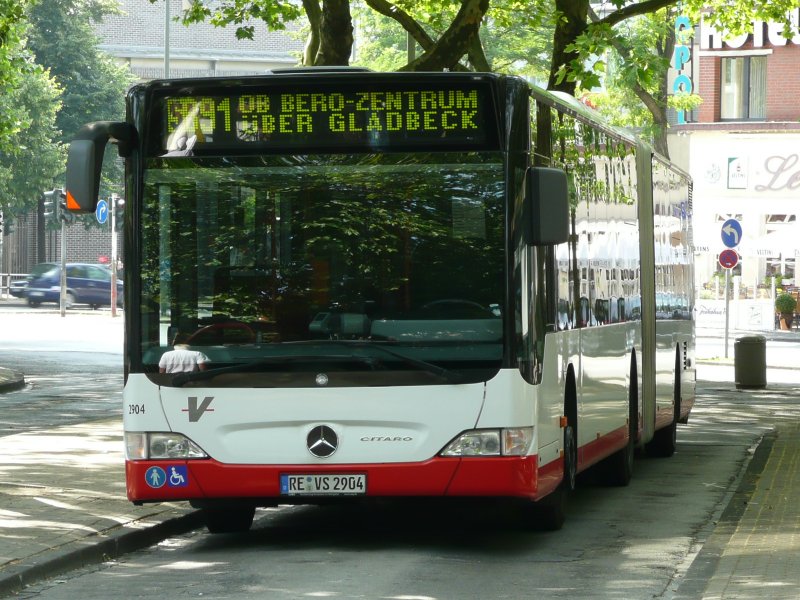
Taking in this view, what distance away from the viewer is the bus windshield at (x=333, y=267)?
9555mm

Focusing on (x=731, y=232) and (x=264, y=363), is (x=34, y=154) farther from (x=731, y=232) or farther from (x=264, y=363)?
(x=264, y=363)

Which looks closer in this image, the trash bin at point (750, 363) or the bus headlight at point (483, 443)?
the bus headlight at point (483, 443)

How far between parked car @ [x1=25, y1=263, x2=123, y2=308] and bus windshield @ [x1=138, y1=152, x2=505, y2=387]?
47.0 m

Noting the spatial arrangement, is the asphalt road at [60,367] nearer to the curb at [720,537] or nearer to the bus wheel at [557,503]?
the curb at [720,537]

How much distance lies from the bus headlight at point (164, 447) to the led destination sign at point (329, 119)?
159 cm

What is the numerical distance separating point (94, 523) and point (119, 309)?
148ft

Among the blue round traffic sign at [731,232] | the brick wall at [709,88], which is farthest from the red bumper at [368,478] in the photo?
the brick wall at [709,88]

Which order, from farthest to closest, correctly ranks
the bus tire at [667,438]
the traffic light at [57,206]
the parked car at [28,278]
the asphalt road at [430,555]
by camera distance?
the parked car at [28,278], the traffic light at [57,206], the bus tire at [667,438], the asphalt road at [430,555]

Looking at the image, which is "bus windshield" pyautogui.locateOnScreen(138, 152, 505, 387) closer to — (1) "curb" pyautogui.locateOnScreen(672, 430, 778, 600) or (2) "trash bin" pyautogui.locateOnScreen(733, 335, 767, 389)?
(1) "curb" pyautogui.locateOnScreen(672, 430, 778, 600)

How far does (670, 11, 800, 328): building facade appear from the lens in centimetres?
5259

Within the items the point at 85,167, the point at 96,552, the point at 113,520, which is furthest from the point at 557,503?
the point at 85,167

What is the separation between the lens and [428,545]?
10.3 meters

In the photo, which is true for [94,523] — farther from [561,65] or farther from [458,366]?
[561,65]

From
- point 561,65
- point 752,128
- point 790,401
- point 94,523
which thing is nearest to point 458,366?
point 94,523
